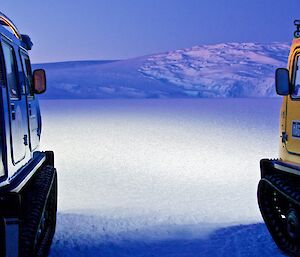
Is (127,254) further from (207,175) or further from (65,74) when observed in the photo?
(65,74)

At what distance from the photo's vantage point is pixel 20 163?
195 inches

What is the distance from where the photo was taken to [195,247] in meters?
6.64

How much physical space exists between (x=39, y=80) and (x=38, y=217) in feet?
7.23

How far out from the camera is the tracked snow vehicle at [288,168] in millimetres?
5617

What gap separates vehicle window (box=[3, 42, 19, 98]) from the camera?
469 cm

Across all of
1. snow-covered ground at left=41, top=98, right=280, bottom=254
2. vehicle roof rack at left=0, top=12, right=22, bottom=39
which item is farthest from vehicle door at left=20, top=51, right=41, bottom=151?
snow-covered ground at left=41, top=98, right=280, bottom=254

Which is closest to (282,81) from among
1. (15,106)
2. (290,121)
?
(290,121)

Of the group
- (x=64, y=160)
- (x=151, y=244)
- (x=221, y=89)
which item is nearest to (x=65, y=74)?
(x=221, y=89)

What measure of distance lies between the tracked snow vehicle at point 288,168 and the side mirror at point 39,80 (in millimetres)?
3102

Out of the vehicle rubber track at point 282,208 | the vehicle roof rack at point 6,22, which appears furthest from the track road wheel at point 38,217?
the vehicle rubber track at point 282,208

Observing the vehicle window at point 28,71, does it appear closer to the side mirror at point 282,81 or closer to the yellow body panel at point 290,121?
the side mirror at point 282,81

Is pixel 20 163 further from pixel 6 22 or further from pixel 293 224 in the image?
pixel 293 224

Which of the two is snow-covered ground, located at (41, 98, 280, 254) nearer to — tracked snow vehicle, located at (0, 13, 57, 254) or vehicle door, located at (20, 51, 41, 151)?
tracked snow vehicle, located at (0, 13, 57, 254)

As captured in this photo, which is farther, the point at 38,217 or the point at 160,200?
the point at 160,200
